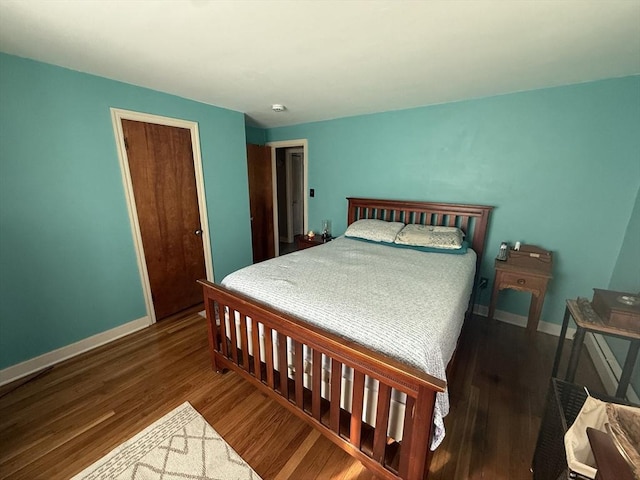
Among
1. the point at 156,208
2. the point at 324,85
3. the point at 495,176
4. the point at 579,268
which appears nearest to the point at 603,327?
the point at 579,268

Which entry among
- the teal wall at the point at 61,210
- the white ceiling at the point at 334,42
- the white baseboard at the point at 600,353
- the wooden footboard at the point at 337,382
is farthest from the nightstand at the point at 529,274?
the teal wall at the point at 61,210

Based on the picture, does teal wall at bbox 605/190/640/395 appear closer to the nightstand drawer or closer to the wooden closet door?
the nightstand drawer

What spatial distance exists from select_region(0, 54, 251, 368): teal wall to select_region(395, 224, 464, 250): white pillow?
261 centimetres

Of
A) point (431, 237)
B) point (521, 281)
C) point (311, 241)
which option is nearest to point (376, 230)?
point (431, 237)

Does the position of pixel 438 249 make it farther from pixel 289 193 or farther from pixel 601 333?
pixel 289 193

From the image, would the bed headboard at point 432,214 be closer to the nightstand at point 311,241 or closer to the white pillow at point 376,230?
the white pillow at point 376,230

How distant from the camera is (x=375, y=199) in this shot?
10.4 feet

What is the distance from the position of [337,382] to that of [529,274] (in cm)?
199

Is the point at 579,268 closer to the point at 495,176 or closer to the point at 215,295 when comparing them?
the point at 495,176

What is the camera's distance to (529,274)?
2141 mm

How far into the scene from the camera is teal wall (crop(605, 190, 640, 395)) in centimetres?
180

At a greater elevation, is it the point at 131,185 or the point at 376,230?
the point at 131,185

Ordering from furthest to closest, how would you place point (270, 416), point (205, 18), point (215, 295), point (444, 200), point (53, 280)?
point (444, 200) < point (53, 280) < point (215, 295) < point (270, 416) < point (205, 18)

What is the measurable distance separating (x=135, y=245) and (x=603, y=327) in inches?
136
